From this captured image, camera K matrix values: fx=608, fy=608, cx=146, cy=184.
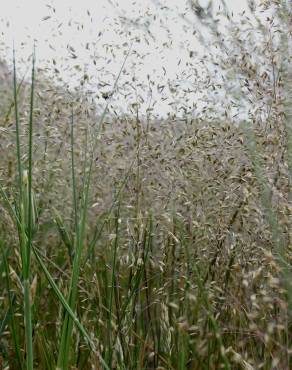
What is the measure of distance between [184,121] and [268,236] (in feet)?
2.62

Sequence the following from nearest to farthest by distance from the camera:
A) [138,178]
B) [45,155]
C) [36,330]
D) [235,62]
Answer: [36,330], [138,178], [235,62], [45,155]

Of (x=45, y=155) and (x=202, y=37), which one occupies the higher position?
(x=202, y=37)

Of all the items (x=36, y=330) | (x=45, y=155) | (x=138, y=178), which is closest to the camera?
(x=36, y=330)

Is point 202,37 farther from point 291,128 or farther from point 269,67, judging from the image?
point 291,128

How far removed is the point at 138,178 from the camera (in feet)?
7.14

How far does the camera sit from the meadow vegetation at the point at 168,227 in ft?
5.92

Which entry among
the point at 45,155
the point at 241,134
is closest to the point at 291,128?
the point at 241,134

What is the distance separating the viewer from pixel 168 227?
2215 mm

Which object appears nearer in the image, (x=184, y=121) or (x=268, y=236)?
(x=268, y=236)

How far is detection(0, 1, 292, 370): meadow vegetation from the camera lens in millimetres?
1806

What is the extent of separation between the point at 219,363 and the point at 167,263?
427 mm

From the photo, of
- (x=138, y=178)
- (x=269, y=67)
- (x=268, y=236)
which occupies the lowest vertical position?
(x=268, y=236)

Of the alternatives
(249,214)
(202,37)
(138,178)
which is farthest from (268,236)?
(202,37)

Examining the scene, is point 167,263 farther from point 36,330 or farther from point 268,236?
point 36,330
